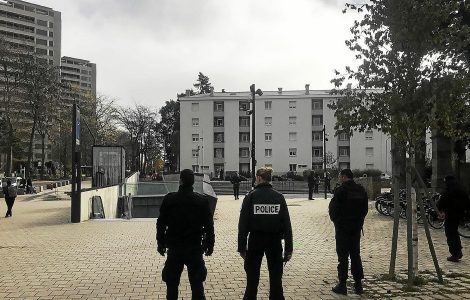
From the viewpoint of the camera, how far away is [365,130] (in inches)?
298

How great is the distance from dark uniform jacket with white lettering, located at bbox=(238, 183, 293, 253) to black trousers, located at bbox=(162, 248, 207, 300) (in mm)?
512

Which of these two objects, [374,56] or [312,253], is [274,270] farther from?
[312,253]

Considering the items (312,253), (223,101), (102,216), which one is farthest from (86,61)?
(312,253)

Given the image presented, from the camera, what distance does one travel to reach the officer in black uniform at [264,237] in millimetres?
5324

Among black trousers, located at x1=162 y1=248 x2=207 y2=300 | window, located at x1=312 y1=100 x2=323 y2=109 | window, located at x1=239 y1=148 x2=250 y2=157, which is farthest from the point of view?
window, located at x1=239 y1=148 x2=250 y2=157

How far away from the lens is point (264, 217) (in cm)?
532

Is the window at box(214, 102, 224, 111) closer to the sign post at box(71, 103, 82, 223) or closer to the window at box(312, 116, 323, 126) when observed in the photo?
the window at box(312, 116, 323, 126)

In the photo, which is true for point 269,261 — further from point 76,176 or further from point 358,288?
point 76,176

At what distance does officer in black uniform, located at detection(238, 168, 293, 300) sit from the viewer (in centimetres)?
532

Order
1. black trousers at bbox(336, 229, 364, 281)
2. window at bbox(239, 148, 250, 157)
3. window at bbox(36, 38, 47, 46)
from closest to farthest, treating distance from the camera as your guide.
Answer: black trousers at bbox(336, 229, 364, 281)
window at bbox(239, 148, 250, 157)
window at bbox(36, 38, 47, 46)

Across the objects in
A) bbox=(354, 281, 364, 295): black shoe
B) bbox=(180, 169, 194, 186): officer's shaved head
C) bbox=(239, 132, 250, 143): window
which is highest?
bbox=(239, 132, 250, 143): window

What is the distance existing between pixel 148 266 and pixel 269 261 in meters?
3.64

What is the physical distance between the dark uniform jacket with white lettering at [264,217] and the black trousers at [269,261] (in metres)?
0.08

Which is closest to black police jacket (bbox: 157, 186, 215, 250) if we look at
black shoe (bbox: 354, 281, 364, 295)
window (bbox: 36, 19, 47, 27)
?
black shoe (bbox: 354, 281, 364, 295)
